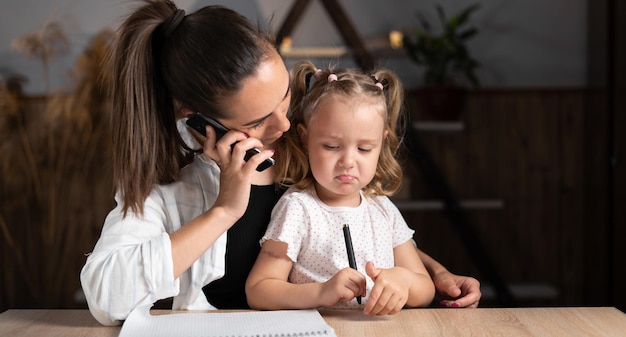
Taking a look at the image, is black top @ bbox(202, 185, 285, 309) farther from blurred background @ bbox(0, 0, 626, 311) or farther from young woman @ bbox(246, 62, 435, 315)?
blurred background @ bbox(0, 0, 626, 311)

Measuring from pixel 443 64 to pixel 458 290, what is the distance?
253 cm

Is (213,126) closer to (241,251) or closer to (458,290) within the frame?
(241,251)

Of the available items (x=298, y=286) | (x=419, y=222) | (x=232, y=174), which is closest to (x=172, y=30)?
(x=232, y=174)

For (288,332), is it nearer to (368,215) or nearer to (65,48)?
(368,215)

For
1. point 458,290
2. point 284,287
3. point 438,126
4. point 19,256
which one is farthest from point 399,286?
point 19,256

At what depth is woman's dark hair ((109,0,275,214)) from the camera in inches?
49.3

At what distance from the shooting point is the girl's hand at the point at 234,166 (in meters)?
1.25

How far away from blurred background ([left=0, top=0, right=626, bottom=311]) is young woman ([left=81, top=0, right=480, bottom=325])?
8.97 feet

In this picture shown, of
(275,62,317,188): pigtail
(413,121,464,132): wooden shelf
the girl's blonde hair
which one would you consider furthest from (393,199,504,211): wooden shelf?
(275,62,317,188): pigtail

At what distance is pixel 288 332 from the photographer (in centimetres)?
107

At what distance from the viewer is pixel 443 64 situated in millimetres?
3828

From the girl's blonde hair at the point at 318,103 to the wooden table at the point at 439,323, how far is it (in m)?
0.37

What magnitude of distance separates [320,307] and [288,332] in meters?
0.20

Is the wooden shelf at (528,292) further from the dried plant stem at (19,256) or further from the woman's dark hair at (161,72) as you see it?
the woman's dark hair at (161,72)
